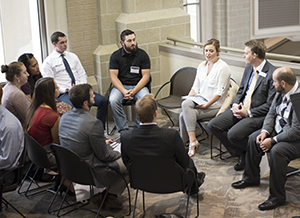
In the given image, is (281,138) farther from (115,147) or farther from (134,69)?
(134,69)

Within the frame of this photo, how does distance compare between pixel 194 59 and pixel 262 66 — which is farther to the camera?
pixel 194 59

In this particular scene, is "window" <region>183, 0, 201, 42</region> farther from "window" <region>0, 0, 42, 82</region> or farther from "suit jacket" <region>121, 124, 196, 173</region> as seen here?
"suit jacket" <region>121, 124, 196, 173</region>

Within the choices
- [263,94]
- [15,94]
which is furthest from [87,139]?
[263,94]

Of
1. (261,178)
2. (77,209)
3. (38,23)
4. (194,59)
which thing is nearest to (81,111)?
(77,209)

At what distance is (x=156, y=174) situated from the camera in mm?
3094

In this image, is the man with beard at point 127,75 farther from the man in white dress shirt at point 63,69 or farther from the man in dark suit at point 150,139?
the man in dark suit at point 150,139

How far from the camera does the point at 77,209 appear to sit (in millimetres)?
3754

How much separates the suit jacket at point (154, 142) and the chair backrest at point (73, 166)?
0.39 meters

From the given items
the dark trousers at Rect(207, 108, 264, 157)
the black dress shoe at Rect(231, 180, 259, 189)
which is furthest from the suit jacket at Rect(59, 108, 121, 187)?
the dark trousers at Rect(207, 108, 264, 157)

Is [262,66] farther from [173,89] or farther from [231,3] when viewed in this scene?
[231,3]

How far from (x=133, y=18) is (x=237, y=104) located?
2.22 m

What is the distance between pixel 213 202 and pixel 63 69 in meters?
2.72

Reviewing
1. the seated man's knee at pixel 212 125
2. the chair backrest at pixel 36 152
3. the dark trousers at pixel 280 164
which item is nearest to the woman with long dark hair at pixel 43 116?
the chair backrest at pixel 36 152

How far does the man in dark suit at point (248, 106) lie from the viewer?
163 inches
